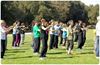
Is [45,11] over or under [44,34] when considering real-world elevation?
over

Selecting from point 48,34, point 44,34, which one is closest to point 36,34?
point 44,34

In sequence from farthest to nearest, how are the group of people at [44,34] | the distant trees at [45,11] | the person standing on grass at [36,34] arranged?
the distant trees at [45,11] → the person standing on grass at [36,34] → the group of people at [44,34]

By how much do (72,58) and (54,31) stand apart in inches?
196

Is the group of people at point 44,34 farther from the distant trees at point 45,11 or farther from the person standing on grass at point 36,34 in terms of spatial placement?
the distant trees at point 45,11

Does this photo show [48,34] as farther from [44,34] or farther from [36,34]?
[44,34]

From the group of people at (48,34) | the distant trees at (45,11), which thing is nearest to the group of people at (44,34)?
the group of people at (48,34)

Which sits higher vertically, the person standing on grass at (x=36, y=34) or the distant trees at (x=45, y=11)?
the distant trees at (x=45, y=11)

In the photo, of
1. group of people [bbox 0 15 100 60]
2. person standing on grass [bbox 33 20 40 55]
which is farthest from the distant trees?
person standing on grass [bbox 33 20 40 55]

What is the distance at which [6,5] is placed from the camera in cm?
6500

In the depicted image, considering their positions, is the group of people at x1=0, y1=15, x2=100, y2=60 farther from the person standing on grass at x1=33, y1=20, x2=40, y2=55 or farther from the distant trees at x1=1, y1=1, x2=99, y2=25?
the distant trees at x1=1, y1=1, x2=99, y2=25

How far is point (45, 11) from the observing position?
78.4 meters

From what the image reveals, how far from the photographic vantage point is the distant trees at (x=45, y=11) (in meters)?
65.5

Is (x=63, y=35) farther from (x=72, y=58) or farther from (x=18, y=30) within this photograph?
(x=72, y=58)

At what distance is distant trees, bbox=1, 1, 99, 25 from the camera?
65537mm
